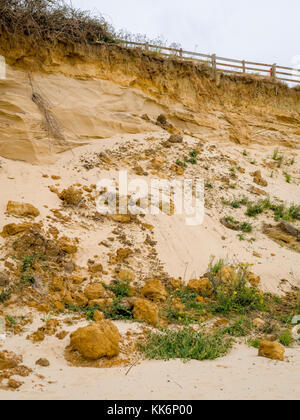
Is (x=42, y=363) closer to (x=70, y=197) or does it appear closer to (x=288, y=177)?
(x=70, y=197)

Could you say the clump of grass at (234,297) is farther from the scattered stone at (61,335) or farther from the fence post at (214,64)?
the fence post at (214,64)

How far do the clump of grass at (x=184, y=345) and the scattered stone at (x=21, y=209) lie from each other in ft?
10.2

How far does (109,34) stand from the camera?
31.8ft

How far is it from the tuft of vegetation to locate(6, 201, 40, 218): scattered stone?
4913 millimetres

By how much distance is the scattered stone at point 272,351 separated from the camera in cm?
322

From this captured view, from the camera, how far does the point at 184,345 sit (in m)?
3.47

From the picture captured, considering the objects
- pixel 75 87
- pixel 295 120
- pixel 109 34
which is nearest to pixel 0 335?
pixel 75 87

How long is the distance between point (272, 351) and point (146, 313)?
1.52 metres

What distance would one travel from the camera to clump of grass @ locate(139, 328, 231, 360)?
3.32m

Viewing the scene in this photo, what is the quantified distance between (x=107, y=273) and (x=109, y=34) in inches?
297

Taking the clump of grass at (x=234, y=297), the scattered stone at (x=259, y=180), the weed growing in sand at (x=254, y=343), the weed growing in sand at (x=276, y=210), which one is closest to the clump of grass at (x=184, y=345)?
the weed growing in sand at (x=254, y=343)

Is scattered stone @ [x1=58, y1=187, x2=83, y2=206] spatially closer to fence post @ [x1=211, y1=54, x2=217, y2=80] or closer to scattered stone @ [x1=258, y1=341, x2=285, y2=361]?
scattered stone @ [x1=258, y1=341, x2=285, y2=361]

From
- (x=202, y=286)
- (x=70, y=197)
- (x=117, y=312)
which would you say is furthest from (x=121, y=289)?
(x=70, y=197)
